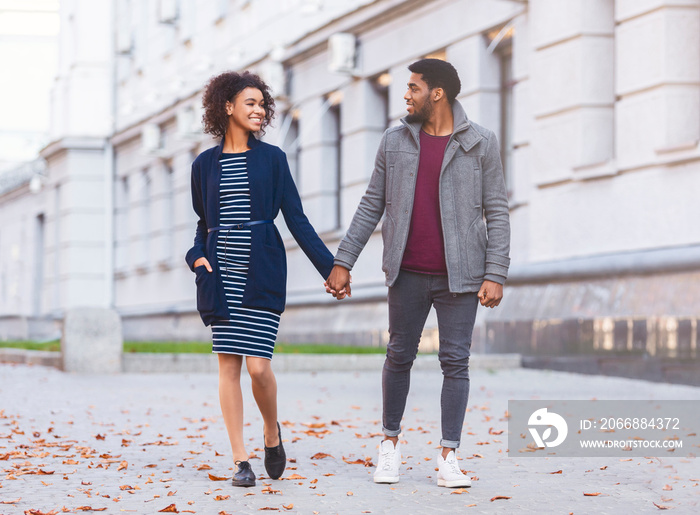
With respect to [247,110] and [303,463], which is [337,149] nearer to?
[303,463]

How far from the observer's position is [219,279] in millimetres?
6203

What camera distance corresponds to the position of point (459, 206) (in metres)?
6.17

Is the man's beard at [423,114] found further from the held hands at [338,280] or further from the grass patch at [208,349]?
the grass patch at [208,349]

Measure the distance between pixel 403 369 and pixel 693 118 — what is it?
759cm

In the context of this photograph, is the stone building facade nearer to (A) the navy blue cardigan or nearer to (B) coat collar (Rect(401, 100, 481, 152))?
(B) coat collar (Rect(401, 100, 481, 152))

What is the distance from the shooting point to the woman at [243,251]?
20.3 ft

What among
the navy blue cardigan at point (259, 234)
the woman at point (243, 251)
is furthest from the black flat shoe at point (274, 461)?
the navy blue cardigan at point (259, 234)

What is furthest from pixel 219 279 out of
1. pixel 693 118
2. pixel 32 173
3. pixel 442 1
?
pixel 32 173

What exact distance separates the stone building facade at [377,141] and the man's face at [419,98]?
600cm

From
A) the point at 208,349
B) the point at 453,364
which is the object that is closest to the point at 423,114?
the point at 453,364

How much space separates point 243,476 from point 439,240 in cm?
140

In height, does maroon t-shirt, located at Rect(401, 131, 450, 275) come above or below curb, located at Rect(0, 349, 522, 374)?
above

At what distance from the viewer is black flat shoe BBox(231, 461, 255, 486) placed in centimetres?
605

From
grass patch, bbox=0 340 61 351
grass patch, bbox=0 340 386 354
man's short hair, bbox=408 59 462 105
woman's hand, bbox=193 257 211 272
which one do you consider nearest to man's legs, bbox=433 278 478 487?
man's short hair, bbox=408 59 462 105
